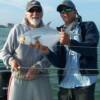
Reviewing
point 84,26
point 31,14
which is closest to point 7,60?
point 31,14

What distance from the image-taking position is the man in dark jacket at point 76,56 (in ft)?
18.2

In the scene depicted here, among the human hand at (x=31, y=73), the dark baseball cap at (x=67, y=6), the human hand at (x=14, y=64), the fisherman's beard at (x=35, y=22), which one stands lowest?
the human hand at (x=31, y=73)

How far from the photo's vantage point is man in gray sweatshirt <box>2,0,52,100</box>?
558cm

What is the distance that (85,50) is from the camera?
18.2 feet

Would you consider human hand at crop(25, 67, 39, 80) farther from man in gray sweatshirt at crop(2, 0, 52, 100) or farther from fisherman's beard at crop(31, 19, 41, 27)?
fisherman's beard at crop(31, 19, 41, 27)

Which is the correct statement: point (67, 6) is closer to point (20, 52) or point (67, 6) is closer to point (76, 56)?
point (76, 56)

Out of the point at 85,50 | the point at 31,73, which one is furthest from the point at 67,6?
the point at 31,73

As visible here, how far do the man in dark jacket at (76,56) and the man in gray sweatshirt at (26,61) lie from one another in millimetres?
210

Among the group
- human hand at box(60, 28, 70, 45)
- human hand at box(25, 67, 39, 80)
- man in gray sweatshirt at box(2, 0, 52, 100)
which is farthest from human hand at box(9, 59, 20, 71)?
human hand at box(60, 28, 70, 45)

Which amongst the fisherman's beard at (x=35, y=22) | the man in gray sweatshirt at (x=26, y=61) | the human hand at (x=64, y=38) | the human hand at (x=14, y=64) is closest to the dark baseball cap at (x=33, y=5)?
the man in gray sweatshirt at (x=26, y=61)

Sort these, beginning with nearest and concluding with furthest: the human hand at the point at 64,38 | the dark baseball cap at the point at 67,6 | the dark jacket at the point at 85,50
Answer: the human hand at the point at 64,38
the dark jacket at the point at 85,50
the dark baseball cap at the point at 67,6

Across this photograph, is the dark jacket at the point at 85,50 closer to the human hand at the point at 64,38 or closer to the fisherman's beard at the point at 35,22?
the human hand at the point at 64,38

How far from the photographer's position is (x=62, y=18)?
5.71 m

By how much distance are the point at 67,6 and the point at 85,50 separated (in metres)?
0.56
